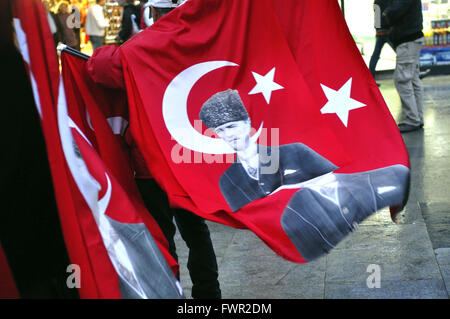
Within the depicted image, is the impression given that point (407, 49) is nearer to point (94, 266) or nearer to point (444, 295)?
point (444, 295)

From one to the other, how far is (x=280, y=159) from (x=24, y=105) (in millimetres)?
1338

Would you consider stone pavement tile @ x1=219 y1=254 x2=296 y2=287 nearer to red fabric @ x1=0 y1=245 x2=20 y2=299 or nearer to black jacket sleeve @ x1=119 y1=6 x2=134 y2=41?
red fabric @ x1=0 y1=245 x2=20 y2=299

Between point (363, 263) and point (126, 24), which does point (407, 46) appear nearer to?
point (363, 263)

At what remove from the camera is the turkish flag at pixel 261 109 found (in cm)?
345

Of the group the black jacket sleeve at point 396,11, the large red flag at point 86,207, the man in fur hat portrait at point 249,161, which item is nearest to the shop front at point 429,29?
the black jacket sleeve at point 396,11

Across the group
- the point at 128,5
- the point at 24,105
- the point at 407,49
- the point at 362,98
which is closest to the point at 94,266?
the point at 24,105

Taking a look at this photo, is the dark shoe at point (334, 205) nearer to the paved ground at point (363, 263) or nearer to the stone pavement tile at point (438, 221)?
the paved ground at point (363, 263)

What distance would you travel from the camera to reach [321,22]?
3.87m

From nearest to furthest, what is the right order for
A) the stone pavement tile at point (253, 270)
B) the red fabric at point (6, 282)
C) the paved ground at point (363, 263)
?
the red fabric at point (6, 282), the paved ground at point (363, 263), the stone pavement tile at point (253, 270)

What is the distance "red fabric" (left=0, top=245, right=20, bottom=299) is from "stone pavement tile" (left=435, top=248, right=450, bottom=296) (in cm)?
254

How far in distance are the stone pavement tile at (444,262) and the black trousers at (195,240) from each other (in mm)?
1420

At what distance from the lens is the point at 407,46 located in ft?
27.2

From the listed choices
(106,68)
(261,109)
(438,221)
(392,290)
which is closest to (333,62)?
(261,109)

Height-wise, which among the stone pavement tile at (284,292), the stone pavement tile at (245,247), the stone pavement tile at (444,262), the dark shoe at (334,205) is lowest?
the stone pavement tile at (245,247)
